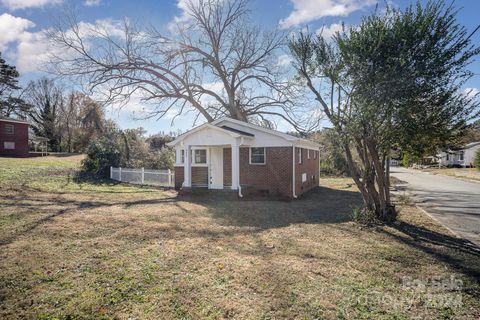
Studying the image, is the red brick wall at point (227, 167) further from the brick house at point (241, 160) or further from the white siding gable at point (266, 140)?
the white siding gable at point (266, 140)

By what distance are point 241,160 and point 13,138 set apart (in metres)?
30.5

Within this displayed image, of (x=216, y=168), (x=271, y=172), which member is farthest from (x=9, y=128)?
(x=271, y=172)

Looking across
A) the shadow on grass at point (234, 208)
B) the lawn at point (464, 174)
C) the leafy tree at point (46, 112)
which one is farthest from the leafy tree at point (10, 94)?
the lawn at point (464, 174)

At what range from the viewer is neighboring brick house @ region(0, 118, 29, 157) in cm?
2883

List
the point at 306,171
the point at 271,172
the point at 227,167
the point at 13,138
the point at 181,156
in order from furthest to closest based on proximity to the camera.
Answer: the point at 13,138 < the point at 306,171 < the point at 181,156 < the point at 227,167 < the point at 271,172

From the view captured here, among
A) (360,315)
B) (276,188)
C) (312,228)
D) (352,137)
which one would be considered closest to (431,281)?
(360,315)

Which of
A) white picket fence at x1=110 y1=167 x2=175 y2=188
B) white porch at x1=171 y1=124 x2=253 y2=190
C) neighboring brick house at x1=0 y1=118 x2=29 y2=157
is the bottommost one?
white picket fence at x1=110 y1=167 x2=175 y2=188

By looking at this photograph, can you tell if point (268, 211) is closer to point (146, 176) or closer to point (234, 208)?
point (234, 208)

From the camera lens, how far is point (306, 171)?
16312 mm

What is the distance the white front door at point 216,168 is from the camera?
14.5 meters

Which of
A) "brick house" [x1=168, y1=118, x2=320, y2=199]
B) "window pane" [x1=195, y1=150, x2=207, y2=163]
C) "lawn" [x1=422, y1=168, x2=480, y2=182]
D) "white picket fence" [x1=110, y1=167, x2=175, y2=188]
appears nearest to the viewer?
"brick house" [x1=168, y1=118, x2=320, y2=199]

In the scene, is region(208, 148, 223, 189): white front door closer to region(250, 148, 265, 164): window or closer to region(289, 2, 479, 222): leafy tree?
region(250, 148, 265, 164): window

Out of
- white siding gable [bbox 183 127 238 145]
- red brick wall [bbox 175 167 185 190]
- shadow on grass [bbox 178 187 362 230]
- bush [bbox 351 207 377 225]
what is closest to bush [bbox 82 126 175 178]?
red brick wall [bbox 175 167 185 190]

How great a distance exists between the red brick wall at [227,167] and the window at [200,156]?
4.06ft
